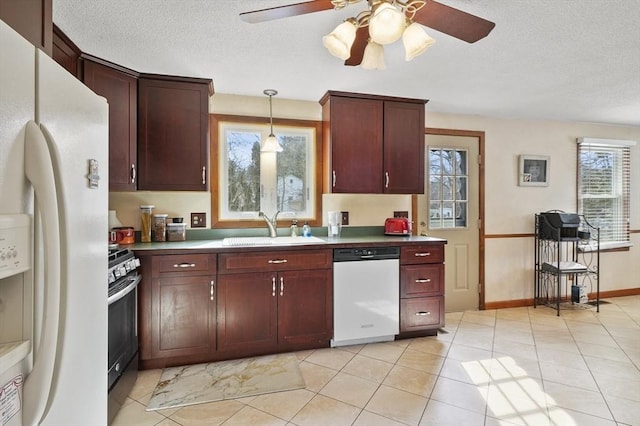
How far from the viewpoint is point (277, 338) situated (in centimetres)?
263

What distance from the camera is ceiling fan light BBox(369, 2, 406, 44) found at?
129 centimetres

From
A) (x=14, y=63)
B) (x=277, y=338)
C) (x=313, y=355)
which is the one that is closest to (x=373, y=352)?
(x=313, y=355)

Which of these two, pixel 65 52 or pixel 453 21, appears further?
pixel 65 52

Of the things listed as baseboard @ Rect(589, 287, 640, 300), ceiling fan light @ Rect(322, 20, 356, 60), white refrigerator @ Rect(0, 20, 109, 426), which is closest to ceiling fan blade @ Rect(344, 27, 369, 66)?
ceiling fan light @ Rect(322, 20, 356, 60)

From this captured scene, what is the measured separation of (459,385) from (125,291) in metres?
2.22

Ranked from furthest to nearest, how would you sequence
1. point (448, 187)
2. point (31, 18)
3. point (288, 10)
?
point (448, 187) → point (288, 10) → point (31, 18)

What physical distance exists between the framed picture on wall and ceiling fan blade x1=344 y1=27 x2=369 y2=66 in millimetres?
2996

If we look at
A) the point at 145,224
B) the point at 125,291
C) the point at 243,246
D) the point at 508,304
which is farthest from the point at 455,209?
the point at 125,291

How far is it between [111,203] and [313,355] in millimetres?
2100

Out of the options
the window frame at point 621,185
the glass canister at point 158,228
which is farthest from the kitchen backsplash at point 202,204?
the window frame at point 621,185

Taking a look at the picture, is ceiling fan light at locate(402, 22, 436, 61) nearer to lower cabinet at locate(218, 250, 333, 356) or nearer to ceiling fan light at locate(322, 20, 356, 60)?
ceiling fan light at locate(322, 20, 356, 60)

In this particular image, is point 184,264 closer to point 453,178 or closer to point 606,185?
point 453,178

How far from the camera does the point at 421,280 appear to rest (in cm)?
296

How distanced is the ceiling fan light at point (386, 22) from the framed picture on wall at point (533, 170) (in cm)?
330
